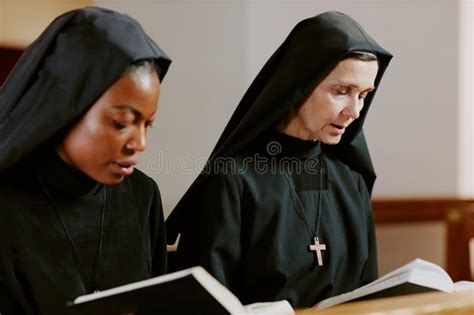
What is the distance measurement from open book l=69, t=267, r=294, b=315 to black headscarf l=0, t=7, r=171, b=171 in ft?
1.46

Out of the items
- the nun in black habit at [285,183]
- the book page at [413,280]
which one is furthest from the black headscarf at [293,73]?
the book page at [413,280]

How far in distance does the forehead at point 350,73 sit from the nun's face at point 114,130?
2.21 feet

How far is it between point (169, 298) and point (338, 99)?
0.98 m

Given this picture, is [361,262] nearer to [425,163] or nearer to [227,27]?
[227,27]

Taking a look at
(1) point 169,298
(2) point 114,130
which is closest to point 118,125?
(2) point 114,130

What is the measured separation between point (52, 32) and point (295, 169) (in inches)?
39.3

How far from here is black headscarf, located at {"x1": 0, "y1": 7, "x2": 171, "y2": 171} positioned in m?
1.81

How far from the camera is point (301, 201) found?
2.50 metres

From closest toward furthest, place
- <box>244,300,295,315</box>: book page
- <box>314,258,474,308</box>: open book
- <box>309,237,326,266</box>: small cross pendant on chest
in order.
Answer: <box>244,300,295,315</box>: book page → <box>314,258,474,308</box>: open book → <box>309,237,326,266</box>: small cross pendant on chest

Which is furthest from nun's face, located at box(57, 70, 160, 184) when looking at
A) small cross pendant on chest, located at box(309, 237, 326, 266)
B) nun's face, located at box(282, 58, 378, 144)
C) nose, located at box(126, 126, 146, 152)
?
small cross pendant on chest, located at box(309, 237, 326, 266)

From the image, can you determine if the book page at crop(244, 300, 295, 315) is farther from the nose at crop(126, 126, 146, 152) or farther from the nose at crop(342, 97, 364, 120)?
the nose at crop(342, 97, 364, 120)

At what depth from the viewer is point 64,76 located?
182 cm

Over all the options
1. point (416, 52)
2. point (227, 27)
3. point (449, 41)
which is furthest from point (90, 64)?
point (449, 41)

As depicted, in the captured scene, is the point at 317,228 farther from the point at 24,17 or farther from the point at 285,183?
the point at 24,17
